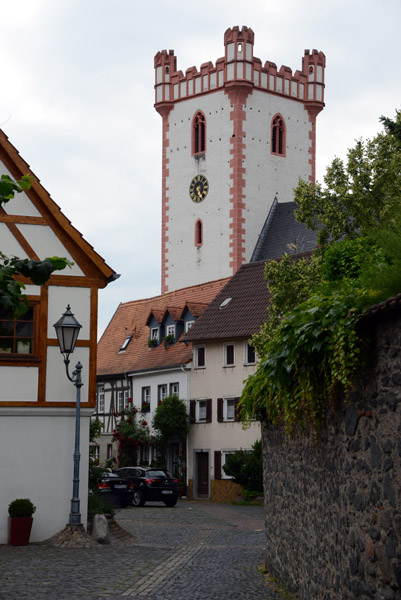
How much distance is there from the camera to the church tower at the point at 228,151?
60.8 metres

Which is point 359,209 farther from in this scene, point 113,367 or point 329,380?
point 113,367

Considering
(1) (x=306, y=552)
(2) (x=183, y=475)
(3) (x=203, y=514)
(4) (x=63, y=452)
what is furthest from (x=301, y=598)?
(2) (x=183, y=475)

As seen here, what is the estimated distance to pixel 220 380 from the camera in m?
48.3

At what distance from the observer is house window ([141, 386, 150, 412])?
175ft

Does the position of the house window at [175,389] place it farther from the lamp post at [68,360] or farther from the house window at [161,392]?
the lamp post at [68,360]

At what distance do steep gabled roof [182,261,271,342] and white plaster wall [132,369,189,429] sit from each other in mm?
2353

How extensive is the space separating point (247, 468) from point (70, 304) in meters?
23.7

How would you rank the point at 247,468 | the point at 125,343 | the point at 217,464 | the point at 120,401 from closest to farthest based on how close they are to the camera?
the point at 247,468
the point at 217,464
the point at 120,401
the point at 125,343

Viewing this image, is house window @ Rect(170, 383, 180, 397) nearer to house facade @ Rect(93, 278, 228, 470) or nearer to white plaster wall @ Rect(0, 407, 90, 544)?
house facade @ Rect(93, 278, 228, 470)

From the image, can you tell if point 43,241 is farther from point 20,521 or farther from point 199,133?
point 199,133

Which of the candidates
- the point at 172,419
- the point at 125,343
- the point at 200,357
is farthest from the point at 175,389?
the point at 125,343

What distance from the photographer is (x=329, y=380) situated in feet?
32.1

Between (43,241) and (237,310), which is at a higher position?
(237,310)

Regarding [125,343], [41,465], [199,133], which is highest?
[199,133]
